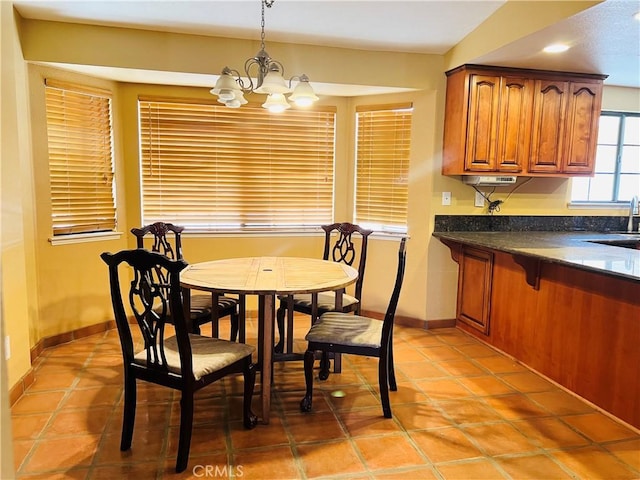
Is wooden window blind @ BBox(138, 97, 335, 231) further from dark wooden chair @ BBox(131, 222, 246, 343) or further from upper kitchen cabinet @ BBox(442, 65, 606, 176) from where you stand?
upper kitchen cabinet @ BBox(442, 65, 606, 176)

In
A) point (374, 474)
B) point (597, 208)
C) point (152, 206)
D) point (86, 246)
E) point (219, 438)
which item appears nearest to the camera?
point (374, 474)

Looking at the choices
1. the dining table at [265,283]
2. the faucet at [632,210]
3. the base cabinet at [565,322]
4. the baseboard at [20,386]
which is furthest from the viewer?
the faucet at [632,210]

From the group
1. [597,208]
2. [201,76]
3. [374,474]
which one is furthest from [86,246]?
[597,208]

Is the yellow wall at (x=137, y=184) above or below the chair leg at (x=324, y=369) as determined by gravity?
above

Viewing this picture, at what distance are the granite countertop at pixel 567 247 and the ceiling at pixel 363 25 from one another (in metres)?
1.34

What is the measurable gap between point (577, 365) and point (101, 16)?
3.83 m

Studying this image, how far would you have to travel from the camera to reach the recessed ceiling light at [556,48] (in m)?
2.95

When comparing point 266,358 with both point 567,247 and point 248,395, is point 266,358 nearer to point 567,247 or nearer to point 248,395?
point 248,395

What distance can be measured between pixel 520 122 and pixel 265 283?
2.57 meters

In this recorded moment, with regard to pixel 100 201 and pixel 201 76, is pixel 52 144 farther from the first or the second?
pixel 201 76

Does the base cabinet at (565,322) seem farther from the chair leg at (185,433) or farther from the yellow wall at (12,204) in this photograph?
the yellow wall at (12,204)

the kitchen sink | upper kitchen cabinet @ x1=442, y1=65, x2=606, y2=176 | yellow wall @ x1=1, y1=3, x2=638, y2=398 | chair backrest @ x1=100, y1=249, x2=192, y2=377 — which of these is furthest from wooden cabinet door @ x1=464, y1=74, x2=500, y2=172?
chair backrest @ x1=100, y1=249, x2=192, y2=377

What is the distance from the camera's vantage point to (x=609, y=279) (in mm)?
2475

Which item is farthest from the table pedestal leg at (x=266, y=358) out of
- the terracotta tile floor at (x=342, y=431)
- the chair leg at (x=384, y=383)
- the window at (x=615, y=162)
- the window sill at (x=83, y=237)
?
the window at (x=615, y=162)
